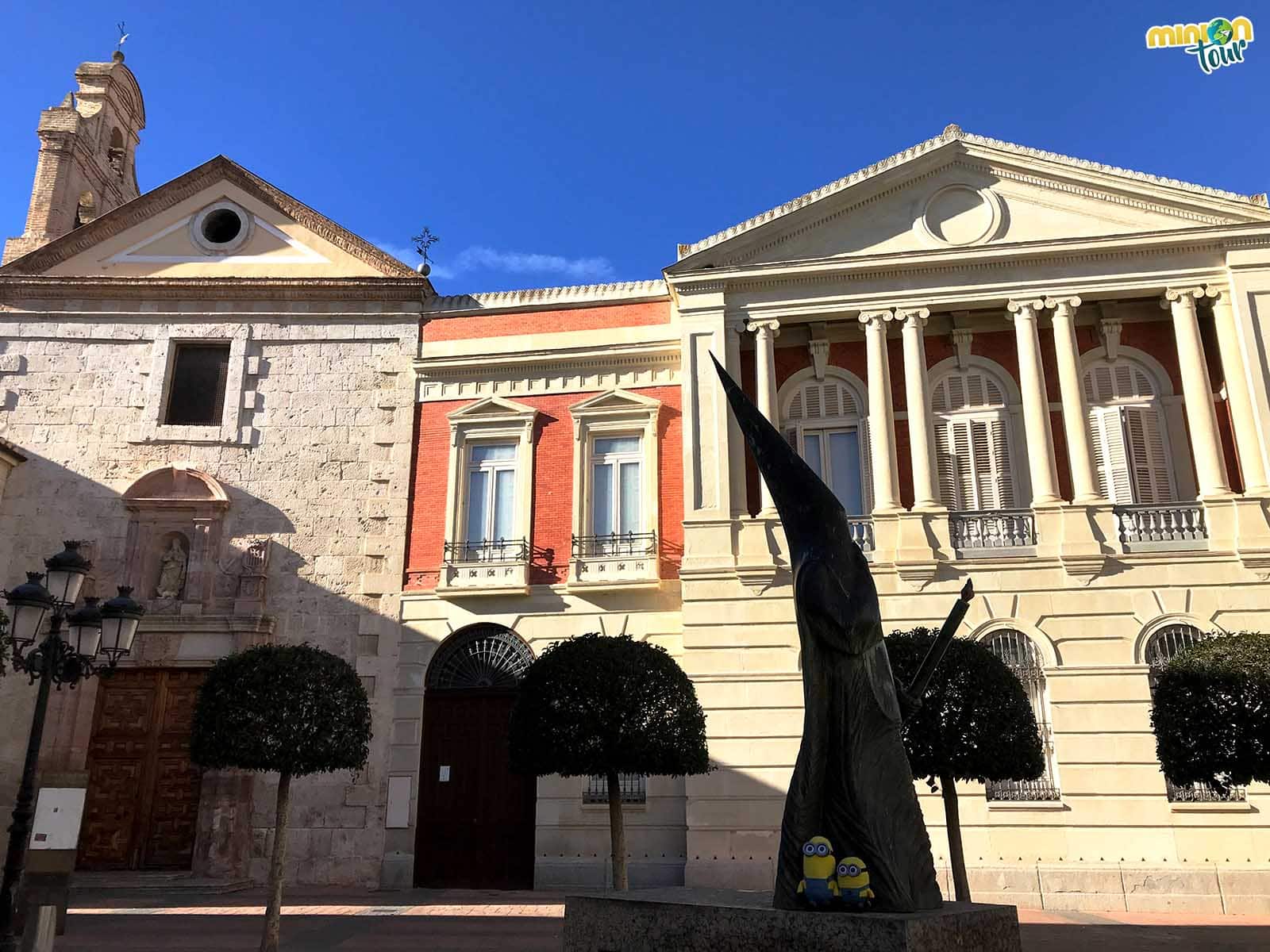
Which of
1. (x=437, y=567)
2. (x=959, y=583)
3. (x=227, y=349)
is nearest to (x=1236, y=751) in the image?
(x=959, y=583)

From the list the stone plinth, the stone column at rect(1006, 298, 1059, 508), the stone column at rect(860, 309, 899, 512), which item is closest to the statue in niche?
the stone column at rect(860, 309, 899, 512)

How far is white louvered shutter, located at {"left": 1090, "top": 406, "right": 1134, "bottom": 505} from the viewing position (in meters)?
17.0

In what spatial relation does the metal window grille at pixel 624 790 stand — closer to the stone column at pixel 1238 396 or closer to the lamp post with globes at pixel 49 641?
the lamp post with globes at pixel 49 641

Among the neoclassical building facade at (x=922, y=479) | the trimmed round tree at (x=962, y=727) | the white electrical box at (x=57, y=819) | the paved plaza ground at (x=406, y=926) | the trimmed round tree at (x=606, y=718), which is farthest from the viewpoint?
the neoclassical building facade at (x=922, y=479)

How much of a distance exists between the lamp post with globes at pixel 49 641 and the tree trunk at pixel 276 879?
88.6 inches

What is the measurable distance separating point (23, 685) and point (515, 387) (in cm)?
1008

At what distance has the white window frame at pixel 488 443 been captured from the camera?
59.4 ft

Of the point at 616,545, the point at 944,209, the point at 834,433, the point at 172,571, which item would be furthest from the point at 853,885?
the point at 172,571

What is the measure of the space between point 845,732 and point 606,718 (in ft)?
21.8

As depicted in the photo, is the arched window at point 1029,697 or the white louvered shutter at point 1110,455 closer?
the arched window at point 1029,697

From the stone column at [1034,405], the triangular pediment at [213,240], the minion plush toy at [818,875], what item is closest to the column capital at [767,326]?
the stone column at [1034,405]

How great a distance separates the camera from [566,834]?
1617 cm

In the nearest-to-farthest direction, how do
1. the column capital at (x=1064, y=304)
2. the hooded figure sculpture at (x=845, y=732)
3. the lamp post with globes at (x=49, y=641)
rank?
1. the hooded figure sculpture at (x=845, y=732)
2. the lamp post with globes at (x=49, y=641)
3. the column capital at (x=1064, y=304)

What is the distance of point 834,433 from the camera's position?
1823 centimetres
